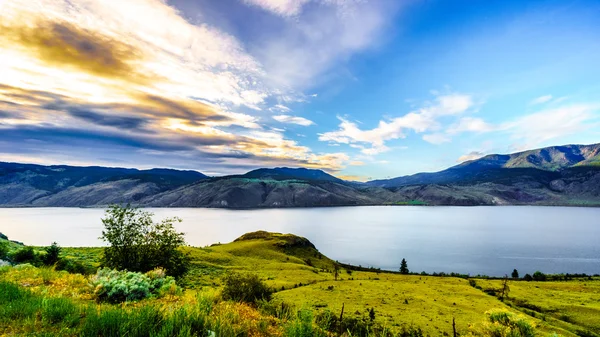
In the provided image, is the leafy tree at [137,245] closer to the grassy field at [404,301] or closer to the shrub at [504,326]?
the grassy field at [404,301]

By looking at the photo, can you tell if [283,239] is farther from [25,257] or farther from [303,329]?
[303,329]

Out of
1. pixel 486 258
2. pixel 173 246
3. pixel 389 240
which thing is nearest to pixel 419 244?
pixel 389 240

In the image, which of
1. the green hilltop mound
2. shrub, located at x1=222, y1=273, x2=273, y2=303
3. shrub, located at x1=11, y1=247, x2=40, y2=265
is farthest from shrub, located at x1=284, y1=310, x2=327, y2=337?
the green hilltop mound

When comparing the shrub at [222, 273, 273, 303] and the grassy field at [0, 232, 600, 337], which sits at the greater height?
the shrub at [222, 273, 273, 303]

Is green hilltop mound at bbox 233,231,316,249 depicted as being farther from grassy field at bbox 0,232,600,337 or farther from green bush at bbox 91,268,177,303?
green bush at bbox 91,268,177,303

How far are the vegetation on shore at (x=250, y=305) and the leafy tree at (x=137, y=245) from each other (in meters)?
1.30

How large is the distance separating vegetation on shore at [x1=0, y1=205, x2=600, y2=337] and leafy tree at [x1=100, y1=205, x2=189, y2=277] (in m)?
1.30

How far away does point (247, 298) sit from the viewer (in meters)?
16.5

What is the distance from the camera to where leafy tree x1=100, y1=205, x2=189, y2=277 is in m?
29.7

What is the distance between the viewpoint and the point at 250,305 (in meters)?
12.4

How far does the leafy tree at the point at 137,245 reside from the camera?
1170 inches

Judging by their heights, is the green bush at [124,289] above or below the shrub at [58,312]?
below

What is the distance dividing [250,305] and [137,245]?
80.1 ft

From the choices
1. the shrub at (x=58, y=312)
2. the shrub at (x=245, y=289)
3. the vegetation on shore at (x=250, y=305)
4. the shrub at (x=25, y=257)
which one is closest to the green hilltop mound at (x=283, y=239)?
the vegetation on shore at (x=250, y=305)
